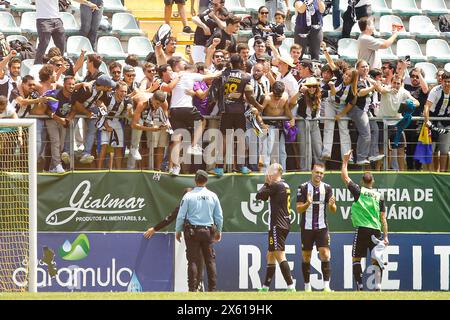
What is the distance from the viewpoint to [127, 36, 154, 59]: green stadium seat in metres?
A: 27.2

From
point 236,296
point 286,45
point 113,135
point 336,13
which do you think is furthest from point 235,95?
point 336,13

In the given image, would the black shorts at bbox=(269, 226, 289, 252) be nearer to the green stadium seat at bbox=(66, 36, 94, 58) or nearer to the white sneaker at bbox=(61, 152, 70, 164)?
the white sneaker at bbox=(61, 152, 70, 164)

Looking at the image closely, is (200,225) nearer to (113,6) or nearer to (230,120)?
(230,120)

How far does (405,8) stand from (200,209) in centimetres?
904

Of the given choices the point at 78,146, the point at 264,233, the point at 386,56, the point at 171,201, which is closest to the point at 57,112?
the point at 78,146

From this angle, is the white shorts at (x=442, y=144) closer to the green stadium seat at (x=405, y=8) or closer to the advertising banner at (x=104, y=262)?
the advertising banner at (x=104, y=262)

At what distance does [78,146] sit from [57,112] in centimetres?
81

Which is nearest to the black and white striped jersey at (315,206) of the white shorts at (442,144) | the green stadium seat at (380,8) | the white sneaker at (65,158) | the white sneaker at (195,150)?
the white sneaker at (195,150)

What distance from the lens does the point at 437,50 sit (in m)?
29.0

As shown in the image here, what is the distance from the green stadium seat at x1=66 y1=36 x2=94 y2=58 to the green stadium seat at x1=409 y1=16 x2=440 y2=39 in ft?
22.5

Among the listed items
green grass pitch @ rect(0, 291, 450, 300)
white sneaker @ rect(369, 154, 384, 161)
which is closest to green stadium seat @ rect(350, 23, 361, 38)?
white sneaker @ rect(369, 154, 384, 161)

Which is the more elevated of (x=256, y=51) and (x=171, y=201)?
(x=256, y=51)
